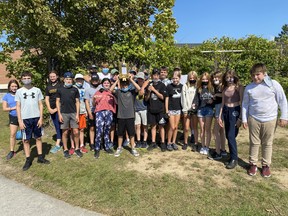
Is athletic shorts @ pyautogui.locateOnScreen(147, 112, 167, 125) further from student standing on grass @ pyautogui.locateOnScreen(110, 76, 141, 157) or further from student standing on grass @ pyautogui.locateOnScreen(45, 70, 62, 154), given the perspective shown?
student standing on grass @ pyautogui.locateOnScreen(45, 70, 62, 154)

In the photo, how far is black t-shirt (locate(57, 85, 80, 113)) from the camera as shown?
513 cm

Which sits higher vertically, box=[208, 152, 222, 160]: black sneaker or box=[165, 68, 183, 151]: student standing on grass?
box=[165, 68, 183, 151]: student standing on grass

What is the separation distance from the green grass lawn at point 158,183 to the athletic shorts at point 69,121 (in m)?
0.70

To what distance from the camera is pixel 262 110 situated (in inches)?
160

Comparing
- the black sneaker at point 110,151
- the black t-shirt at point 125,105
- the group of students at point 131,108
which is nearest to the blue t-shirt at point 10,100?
the group of students at point 131,108

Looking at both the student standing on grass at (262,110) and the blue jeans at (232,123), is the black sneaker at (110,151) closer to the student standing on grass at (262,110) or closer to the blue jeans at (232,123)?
the blue jeans at (232,123)

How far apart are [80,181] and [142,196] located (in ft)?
3.90

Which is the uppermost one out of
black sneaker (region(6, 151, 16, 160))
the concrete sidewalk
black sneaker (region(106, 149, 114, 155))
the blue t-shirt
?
the blue t-shirt

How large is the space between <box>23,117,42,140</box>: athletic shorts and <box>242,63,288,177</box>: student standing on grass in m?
3.96

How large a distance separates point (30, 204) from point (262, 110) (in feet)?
12.9

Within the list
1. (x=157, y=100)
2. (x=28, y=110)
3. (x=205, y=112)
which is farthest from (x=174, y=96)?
(x=28, y=110)

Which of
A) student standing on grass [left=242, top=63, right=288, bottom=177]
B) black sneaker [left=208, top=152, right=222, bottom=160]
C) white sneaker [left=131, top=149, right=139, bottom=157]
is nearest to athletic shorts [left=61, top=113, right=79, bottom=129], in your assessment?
white sneaker [left=131, top=149, right=139, bottom=157]

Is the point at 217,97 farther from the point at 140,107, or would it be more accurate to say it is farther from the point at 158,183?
the point at 158,183

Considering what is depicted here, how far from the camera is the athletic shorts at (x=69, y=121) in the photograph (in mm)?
5191
